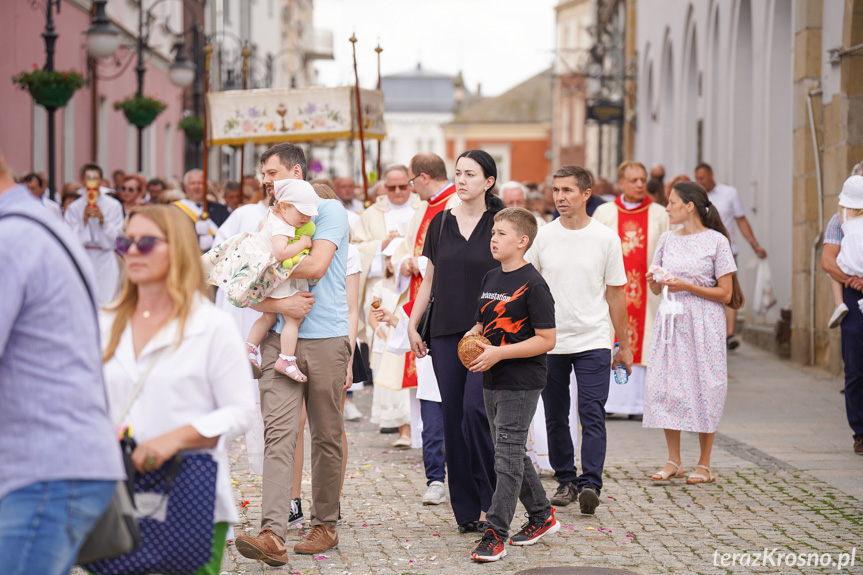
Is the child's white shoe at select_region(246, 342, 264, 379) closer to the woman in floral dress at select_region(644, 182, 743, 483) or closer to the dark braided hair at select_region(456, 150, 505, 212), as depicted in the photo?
the dark braided hair at select_region(456, 150, 505, 212)

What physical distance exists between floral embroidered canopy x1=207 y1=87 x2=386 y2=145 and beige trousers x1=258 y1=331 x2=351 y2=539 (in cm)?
683

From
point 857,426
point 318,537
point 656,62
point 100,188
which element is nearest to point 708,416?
point 857,426

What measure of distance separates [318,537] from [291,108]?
7.45 meters

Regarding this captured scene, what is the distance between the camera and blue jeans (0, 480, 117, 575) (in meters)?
3.06

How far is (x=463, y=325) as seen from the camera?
630 cm

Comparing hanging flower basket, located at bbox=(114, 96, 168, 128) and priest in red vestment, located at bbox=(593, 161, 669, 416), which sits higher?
hanging flower basket, located at bbox=(114, 96, 168, 128)

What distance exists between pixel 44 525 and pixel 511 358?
3077mm

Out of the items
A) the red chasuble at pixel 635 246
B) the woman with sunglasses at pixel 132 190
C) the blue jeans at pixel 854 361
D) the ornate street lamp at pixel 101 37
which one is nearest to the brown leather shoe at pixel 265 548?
the red chasuble at pixel 635 246

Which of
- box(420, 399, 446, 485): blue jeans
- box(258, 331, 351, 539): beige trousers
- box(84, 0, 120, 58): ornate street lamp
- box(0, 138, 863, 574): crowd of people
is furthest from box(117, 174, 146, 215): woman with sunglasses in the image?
box(258, 331, 351, 539): beige trousers

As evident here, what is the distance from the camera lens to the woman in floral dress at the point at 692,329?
7.91m

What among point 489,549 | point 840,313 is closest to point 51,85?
point 840,313

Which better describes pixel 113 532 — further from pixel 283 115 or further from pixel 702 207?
pixel 283 115

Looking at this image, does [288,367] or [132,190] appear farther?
[132,190]

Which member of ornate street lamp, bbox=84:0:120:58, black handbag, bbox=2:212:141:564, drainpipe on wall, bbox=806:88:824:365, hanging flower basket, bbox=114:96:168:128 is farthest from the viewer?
hanging flower basket, bbox=114:96:168:128
